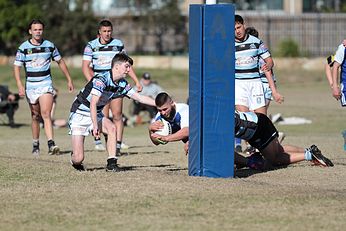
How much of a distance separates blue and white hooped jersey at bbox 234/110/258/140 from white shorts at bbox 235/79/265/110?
7.27 feet

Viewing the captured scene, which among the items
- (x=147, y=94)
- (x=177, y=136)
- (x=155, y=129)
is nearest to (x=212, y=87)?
(x=177, y=136)

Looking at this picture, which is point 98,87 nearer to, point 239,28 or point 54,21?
point 239,28

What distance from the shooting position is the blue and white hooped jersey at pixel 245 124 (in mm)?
12074

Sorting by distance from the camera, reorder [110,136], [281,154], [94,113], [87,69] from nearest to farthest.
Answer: [94,113], [110,136], [281,154], [87,69]

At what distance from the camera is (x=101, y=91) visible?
39.5 feet

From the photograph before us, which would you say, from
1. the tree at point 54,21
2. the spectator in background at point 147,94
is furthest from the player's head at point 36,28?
the tree at point 54,21

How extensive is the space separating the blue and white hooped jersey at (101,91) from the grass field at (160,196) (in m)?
0.83

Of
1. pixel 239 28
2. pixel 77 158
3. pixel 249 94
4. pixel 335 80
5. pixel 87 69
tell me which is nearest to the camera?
pixel 77 158

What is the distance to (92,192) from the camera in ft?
34.6

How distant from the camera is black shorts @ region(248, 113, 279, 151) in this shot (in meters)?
12.5

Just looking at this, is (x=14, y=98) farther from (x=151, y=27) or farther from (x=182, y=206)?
(x=151, y=27)

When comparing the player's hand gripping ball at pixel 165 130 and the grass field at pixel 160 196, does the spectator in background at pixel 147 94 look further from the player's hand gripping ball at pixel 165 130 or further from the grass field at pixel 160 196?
the player's hand gripping ball at pixel 165 130

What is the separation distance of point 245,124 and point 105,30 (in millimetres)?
3969

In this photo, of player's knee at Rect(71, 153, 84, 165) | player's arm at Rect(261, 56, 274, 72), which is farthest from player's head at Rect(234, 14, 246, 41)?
player's knee at Rect(71, 153, 84, 165)
